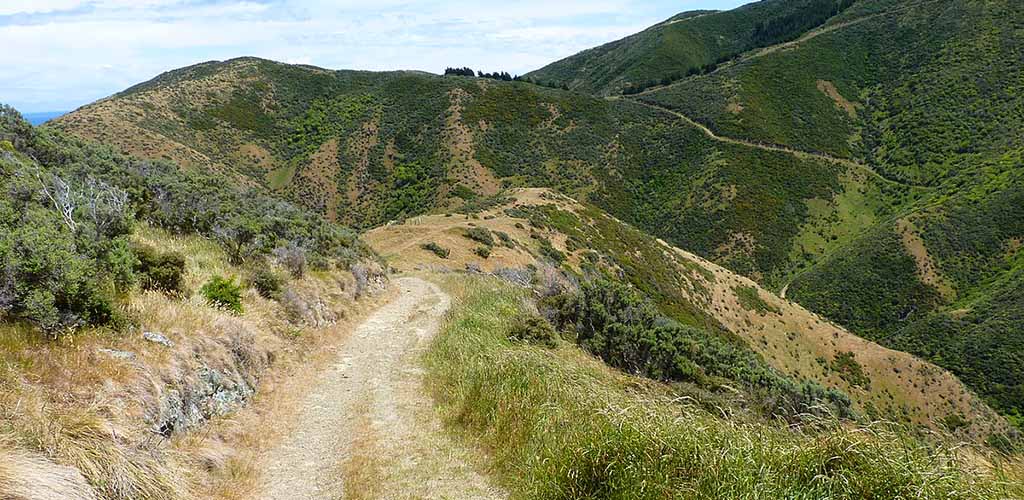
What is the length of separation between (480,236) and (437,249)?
147 inches

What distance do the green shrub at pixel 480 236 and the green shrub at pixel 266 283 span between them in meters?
19.4

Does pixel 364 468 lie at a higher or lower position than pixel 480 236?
higher

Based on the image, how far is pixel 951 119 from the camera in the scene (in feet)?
292

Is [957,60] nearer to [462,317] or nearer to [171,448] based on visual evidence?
[462,317]

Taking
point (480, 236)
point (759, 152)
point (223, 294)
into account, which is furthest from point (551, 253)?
point (759, 152)

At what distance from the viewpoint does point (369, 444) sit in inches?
251

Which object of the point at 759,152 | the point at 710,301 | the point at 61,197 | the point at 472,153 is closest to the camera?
the point at 61,197

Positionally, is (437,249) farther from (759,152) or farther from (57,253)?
(759,152)

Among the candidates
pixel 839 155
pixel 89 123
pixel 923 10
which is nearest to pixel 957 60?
pixel 923 10

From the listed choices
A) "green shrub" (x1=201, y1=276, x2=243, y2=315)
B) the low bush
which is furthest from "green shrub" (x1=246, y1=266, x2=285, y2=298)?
"green shrub" (x1=201, y1=276, x2=243, y2=315)

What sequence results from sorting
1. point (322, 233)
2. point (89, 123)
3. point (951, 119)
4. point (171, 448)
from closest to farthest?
point (171, 448) → point (322, 233) → point (89, 123) → point (951, 119)

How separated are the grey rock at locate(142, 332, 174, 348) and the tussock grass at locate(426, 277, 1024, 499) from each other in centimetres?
376

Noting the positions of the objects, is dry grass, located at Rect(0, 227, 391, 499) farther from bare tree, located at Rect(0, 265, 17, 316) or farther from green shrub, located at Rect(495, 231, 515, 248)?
green shrub, located at Rect(495, 231, 515, 248)

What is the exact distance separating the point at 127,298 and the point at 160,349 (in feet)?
3.86
